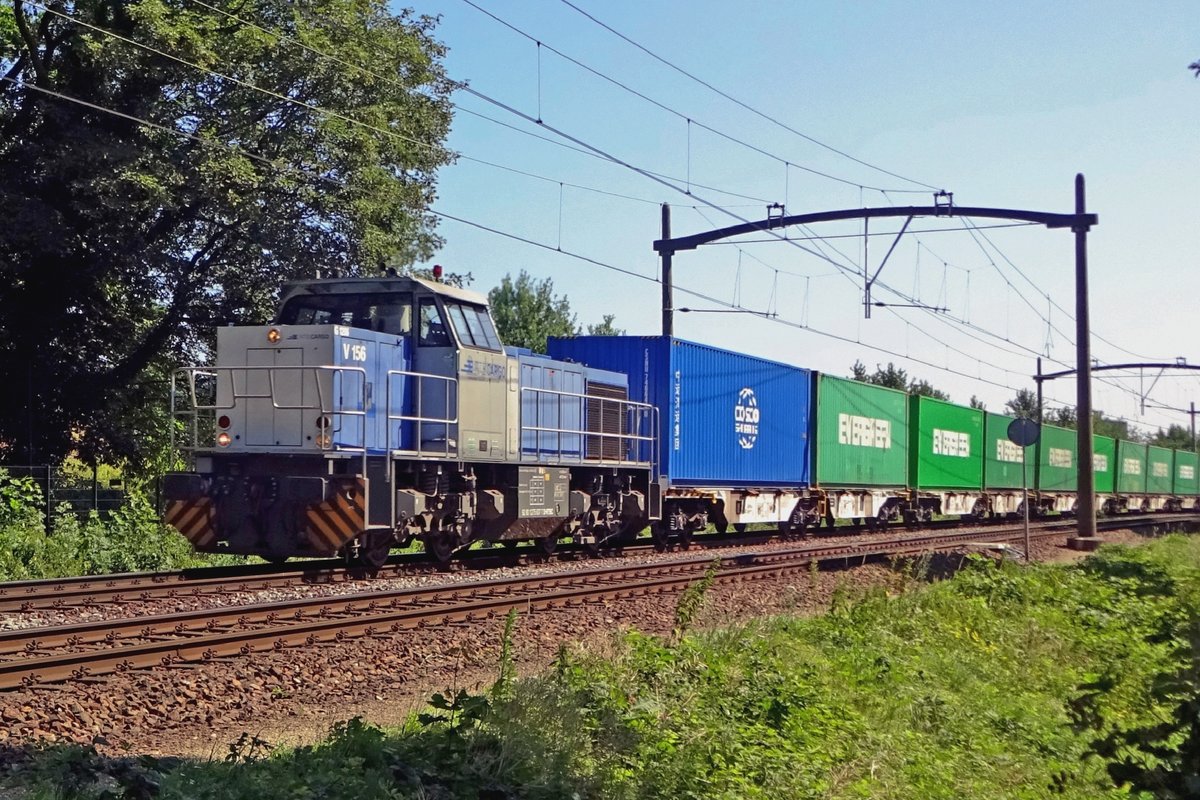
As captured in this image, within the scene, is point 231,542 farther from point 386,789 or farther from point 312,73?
point 312,73

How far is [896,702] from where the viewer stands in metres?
8.30

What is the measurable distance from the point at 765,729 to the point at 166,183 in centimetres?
1680

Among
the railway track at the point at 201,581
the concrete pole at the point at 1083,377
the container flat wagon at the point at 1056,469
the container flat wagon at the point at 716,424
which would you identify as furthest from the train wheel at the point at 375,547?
the container flat wagon at the point at 1056,469

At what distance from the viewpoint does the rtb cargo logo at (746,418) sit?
22875mm

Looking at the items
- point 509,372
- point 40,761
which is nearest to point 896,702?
point 40,761

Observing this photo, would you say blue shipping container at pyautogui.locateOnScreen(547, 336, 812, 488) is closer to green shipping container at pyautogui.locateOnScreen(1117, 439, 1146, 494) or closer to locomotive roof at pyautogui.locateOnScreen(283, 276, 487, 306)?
locomotive roof at pyautogui.locateOnScreen(283, 276, 487, 306)

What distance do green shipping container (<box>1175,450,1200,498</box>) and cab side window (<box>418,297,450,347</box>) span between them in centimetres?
5381

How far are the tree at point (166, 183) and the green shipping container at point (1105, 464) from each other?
100ft

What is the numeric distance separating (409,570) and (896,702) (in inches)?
328

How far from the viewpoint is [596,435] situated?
18.9 m

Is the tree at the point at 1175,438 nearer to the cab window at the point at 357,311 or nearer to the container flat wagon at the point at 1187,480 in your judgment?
the container flat wagon at the point at 1187,480

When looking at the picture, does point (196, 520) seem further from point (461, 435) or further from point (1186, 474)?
point (1186, 474)

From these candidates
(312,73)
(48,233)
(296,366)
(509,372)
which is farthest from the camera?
(312,73)

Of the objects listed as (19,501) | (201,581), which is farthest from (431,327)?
(19,501)
